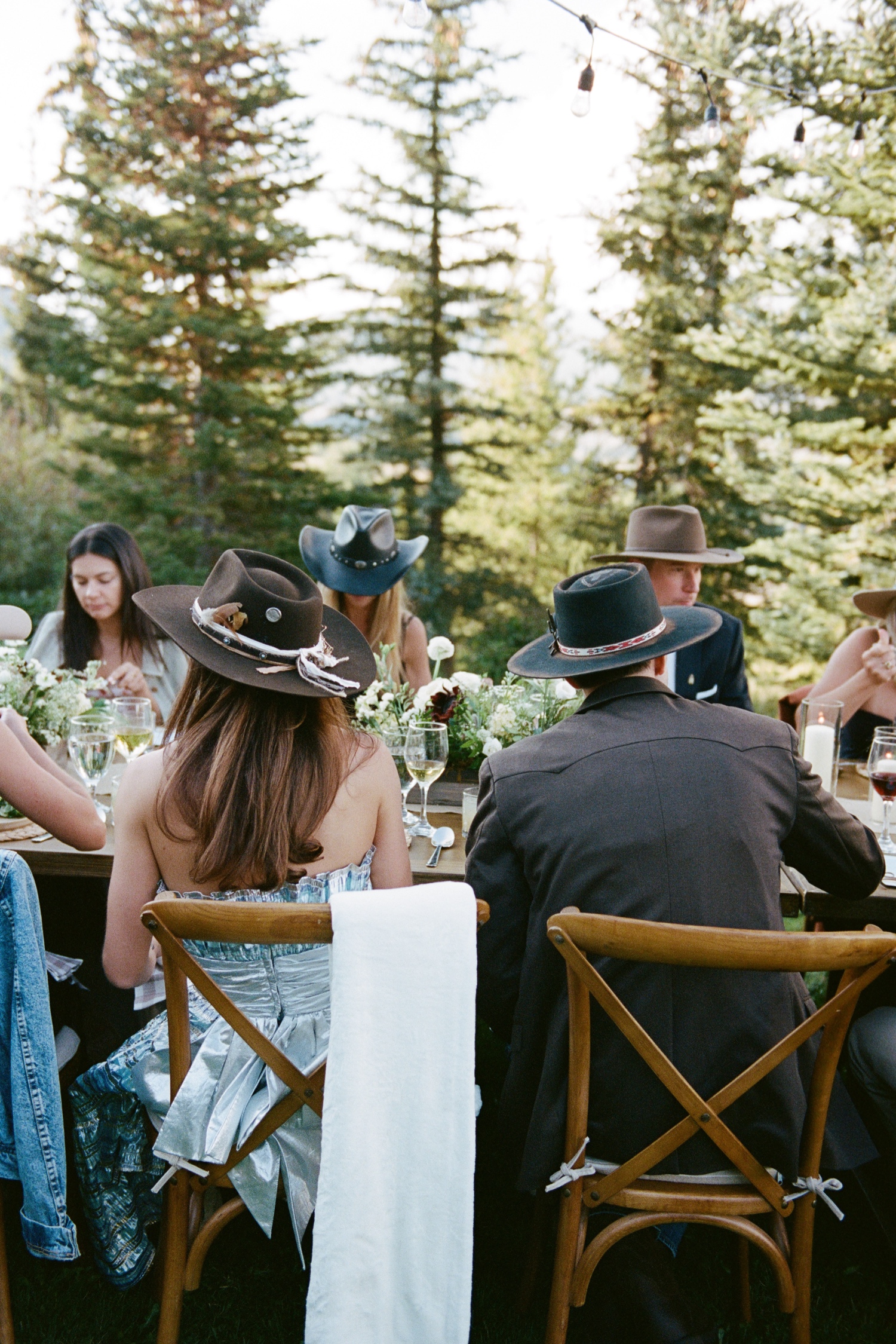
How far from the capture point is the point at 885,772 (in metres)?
2.50

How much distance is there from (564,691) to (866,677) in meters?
1.48

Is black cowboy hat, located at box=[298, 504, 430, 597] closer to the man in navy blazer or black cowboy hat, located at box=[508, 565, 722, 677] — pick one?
the man in navy blazer

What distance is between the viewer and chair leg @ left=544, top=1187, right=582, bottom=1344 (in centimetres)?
170

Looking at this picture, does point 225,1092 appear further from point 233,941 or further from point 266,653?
point 266,653

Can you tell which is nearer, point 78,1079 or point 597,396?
point 78,1079

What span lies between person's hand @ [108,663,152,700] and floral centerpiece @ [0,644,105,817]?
761mm

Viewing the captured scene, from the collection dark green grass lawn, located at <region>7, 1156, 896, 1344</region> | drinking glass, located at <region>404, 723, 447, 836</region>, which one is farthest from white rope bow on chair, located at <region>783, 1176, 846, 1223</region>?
drinking glass, located at <region>404, 723, 447, 836</region>

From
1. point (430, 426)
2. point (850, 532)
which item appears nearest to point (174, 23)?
point (430, 426)

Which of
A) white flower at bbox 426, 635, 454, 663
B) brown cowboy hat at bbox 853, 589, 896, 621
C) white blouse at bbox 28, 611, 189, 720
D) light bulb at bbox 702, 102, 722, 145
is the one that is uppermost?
light bulb at bbox 702, 102, 722, 145

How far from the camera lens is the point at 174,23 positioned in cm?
1270

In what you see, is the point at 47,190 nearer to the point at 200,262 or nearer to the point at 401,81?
the point at 200,262

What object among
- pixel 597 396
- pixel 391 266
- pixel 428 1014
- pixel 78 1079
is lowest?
pixel 78 1079

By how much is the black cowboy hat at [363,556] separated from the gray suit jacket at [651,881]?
230 centimetres

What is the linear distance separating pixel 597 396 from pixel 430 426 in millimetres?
2337
